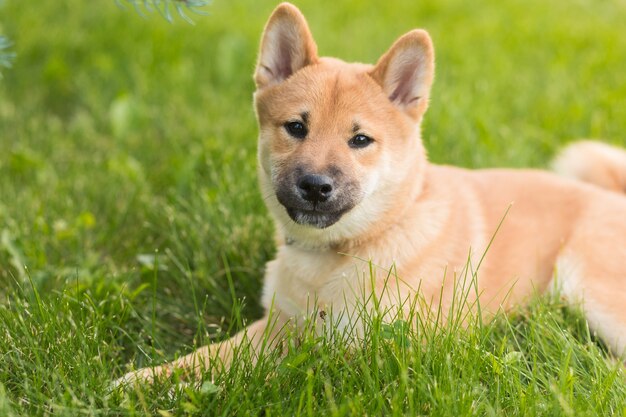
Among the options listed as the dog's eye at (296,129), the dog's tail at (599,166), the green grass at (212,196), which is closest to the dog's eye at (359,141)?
the dog's eye at (296,129)

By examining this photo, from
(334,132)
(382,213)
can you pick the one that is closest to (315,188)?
(334,132)

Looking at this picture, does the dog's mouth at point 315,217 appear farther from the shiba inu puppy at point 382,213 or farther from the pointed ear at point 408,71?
the pointed ear at point 408,71

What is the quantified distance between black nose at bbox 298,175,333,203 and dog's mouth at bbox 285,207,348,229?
71 mm

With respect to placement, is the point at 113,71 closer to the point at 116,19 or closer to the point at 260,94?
the point at 116,19

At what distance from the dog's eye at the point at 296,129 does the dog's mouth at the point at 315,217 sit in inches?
12.0

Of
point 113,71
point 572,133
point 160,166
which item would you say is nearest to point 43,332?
point 160,166

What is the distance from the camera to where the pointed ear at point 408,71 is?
3014mm

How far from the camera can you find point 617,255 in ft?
10.5

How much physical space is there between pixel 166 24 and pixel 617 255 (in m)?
4.54

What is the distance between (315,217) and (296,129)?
0.38 metres

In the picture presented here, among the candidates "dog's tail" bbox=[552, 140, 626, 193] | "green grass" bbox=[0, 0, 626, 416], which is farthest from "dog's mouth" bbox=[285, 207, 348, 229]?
"dog's tail" bbox=[552, 140, 626, 193]

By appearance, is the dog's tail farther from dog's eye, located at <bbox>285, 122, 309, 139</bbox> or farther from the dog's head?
dog's eye, located at <bbox>285, 122, 309, 139</bbox>

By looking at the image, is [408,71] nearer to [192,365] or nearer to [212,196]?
[212,196]

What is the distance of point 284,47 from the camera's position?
3.22 meters
